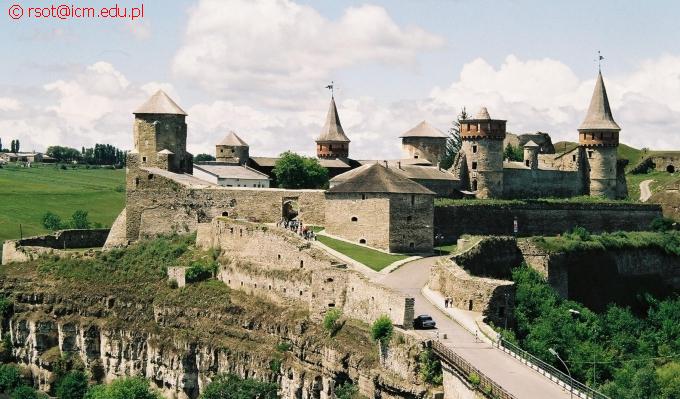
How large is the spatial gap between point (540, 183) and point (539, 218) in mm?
6507

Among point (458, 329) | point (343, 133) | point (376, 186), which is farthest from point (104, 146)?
point (458, 329)

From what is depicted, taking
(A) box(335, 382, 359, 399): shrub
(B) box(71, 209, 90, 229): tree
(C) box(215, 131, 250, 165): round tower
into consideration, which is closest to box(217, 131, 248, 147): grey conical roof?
(C) box(215, 131, 250, 165): round tower

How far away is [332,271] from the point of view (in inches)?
2023

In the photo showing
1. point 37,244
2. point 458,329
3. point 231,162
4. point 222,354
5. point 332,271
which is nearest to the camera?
point 458,329

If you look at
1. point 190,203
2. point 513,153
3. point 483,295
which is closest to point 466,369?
point 483,295


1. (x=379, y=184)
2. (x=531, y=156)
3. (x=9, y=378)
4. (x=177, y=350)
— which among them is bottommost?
(x=9, y=378)

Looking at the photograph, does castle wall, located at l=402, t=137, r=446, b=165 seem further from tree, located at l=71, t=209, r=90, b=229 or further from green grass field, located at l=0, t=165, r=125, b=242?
green grass field, located at l=0, t=165, r=125, b=242

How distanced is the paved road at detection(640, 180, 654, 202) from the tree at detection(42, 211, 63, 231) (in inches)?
2070

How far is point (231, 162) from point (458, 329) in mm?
40252

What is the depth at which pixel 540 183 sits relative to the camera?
8338 centimetres

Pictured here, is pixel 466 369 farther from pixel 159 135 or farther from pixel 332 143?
pixel 332 143

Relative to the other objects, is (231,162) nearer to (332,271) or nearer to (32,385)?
(32,385)

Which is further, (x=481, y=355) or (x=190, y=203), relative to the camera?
(x=190, y=203)

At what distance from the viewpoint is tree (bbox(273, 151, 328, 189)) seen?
77.5 m
